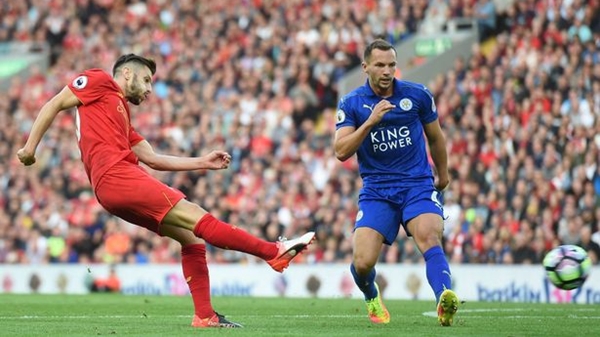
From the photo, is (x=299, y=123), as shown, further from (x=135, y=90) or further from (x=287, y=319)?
(x=135, y=90)

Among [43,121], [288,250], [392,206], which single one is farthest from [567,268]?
[43,121]

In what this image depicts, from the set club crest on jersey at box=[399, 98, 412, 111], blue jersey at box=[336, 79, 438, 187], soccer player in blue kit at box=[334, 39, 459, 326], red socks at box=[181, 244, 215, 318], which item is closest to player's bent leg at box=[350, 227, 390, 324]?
soccer player in blue kit at box=[334, 39, 459, 326]

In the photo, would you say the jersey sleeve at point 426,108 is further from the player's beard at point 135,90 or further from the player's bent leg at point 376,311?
the player's beard at point 135,90

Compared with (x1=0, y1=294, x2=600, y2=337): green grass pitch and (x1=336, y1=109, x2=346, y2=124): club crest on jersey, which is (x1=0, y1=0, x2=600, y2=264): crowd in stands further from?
(x1=336, y1=109, x2=346, y2=124): club crest on jersey

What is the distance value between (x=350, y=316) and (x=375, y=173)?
73.4 inches

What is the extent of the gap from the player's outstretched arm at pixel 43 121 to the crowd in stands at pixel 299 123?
10940mm

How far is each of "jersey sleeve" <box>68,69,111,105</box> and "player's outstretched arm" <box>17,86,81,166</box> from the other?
5 centimetres

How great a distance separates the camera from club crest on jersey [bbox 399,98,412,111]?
36.8 ft

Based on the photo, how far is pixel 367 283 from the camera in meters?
11.4

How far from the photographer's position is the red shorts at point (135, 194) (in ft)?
33.2

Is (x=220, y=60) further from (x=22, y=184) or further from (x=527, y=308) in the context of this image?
(x=527, y=308)

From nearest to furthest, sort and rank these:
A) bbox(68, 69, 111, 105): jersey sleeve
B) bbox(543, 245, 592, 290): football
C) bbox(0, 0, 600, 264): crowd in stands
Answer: bbox(68, 69, 111, 105): jersey sleeve → bbox(543, 245, 592, 290): football → bbox(0, 0, 600, 264): crowd in stands

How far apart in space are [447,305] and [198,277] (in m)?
2.07

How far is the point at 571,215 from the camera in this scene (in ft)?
65.1
